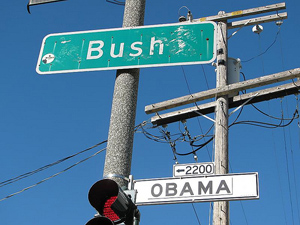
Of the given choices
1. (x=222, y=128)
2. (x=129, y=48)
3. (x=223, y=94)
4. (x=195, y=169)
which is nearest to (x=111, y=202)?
(x=129, y=48)

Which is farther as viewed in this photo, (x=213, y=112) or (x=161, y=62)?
(x=213, y=112)

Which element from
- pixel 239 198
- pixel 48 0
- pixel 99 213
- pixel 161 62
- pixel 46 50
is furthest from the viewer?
pixel 48 0

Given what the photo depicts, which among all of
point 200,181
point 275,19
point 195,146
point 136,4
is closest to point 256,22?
point 275,19

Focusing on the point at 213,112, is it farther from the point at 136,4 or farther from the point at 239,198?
the point at 239,198

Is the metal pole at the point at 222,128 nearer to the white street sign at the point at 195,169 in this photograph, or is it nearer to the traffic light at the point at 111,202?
the white street sign at the point at 195,169

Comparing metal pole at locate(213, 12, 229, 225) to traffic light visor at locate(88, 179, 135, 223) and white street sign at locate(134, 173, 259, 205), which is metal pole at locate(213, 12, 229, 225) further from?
traffic light visor at locate(88, 179, 135, 223)

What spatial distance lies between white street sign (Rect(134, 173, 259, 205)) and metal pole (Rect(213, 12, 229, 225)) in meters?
5.29

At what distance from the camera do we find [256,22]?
11586mm

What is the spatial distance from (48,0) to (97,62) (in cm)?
99

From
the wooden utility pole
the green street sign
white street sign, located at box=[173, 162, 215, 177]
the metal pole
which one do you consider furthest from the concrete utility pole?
the wooden utility pole

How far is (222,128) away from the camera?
10.1m

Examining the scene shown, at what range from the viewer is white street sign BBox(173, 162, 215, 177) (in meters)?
9.50

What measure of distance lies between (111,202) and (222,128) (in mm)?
7014

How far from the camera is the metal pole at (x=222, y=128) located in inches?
353
